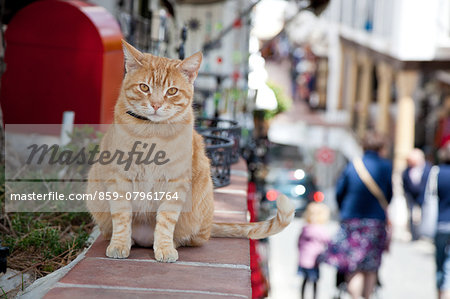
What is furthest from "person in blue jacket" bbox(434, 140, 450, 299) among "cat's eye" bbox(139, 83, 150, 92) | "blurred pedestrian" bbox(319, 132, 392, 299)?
"cat's eye" bbox(139, 83, 150, 92)

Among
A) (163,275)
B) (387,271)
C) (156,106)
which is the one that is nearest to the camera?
(163,275)

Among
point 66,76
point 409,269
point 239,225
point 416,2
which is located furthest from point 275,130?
point 239,225

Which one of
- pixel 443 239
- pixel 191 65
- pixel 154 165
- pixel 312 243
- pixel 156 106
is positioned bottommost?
pixel 312 243

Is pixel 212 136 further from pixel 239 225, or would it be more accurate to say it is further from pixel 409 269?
pixel 409 269

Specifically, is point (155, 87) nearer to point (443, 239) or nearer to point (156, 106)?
point (156, 106)

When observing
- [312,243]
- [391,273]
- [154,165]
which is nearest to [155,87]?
[154,165]

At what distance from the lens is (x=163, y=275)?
7.75 ft

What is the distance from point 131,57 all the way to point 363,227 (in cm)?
412

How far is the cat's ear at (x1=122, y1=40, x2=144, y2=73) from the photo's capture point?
8.29 feet

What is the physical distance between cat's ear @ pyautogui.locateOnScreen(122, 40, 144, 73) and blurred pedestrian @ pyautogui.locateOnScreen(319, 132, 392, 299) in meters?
3.99

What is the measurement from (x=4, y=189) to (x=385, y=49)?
14.6 m

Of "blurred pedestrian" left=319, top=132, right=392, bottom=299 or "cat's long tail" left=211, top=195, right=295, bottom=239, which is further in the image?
"blurred pedestrian" left=319, top=132, right=392, bottom=299

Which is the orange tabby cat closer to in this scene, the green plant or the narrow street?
the green plant

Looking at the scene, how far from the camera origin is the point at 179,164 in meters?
2.58
